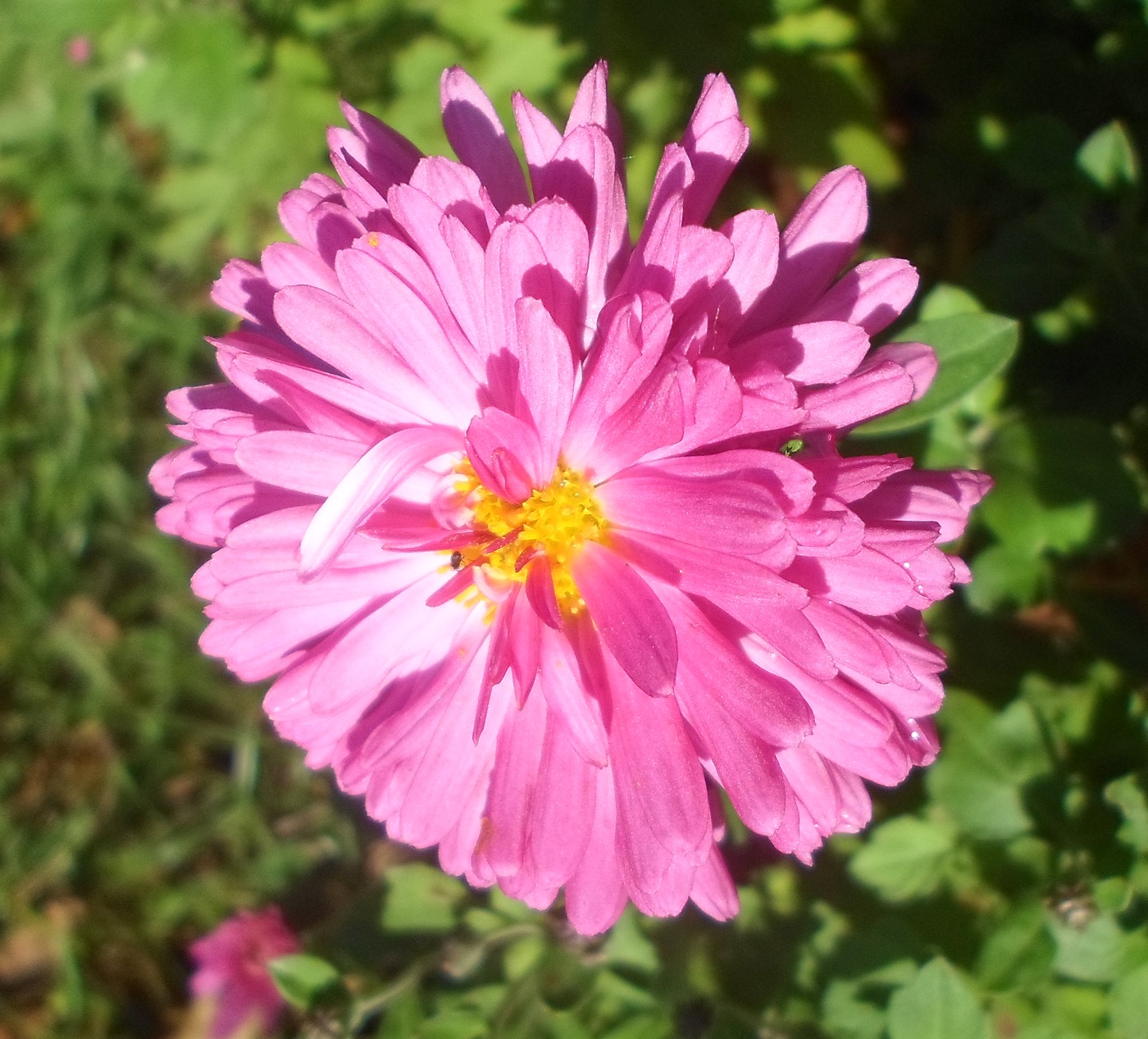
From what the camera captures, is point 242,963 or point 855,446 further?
point 242,963

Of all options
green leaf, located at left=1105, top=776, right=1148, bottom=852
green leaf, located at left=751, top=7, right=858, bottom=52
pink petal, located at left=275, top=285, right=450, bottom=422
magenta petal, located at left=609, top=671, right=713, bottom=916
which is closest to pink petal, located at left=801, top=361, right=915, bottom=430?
magenta petal, located at left=609, top=671, right=713, bottom=916

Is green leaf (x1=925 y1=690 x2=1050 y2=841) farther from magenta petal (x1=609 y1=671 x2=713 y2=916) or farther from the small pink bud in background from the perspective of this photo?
the small pink bud in background

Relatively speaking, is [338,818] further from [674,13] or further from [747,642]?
[674,13]

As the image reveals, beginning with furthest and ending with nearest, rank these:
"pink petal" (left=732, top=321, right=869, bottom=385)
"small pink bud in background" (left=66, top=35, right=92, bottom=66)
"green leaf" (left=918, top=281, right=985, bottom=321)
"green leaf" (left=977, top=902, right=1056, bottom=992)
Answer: "small pink bud in background" (left=66, top=35, right=92, bottom=66) → "green leaf" (left=918, top=281, right=985, bottom=321) → "green leaf" (left=977, top=902, right=1056, bottom=992) → "pink petal" (left=732, top=321, right=869, bottom=385)

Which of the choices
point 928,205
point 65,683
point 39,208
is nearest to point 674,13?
point 928,205

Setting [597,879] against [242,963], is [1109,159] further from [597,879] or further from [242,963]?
[242,963]

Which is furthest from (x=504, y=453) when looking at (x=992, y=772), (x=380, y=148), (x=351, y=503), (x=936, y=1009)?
(x=992, y=772)
